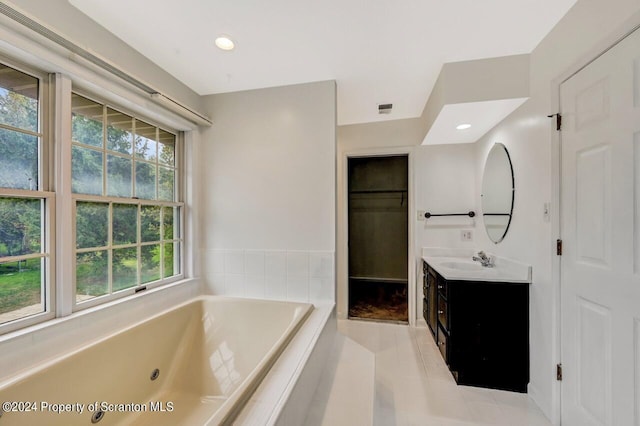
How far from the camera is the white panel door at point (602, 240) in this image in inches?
41.8

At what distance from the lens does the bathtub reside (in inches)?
40.5

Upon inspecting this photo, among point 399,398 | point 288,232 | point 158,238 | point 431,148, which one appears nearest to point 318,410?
point 399,398

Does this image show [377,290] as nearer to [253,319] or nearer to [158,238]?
[253,319]

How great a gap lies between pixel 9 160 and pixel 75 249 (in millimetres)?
510

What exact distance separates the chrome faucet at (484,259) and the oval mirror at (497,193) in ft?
0.60

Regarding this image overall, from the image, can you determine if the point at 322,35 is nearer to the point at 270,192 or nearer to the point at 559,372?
the point at 270,192

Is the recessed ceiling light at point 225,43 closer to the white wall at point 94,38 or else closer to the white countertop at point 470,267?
the white wall at point 94,38

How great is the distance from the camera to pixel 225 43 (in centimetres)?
160

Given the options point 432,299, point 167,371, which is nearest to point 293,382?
point 167,371

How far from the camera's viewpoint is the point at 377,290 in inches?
155

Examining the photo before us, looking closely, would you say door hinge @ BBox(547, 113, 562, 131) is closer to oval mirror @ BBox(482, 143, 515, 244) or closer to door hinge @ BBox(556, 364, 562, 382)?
oval mirror @ BBox(482, 143, 515, 244)

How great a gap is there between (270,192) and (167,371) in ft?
4.74

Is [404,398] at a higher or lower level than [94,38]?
lower

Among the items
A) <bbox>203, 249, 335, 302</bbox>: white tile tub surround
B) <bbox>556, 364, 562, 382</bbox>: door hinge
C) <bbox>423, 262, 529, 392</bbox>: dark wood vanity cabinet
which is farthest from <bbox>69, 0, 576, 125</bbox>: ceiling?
<bbox>556, 364, 562, 382</bbox>: door hinge
